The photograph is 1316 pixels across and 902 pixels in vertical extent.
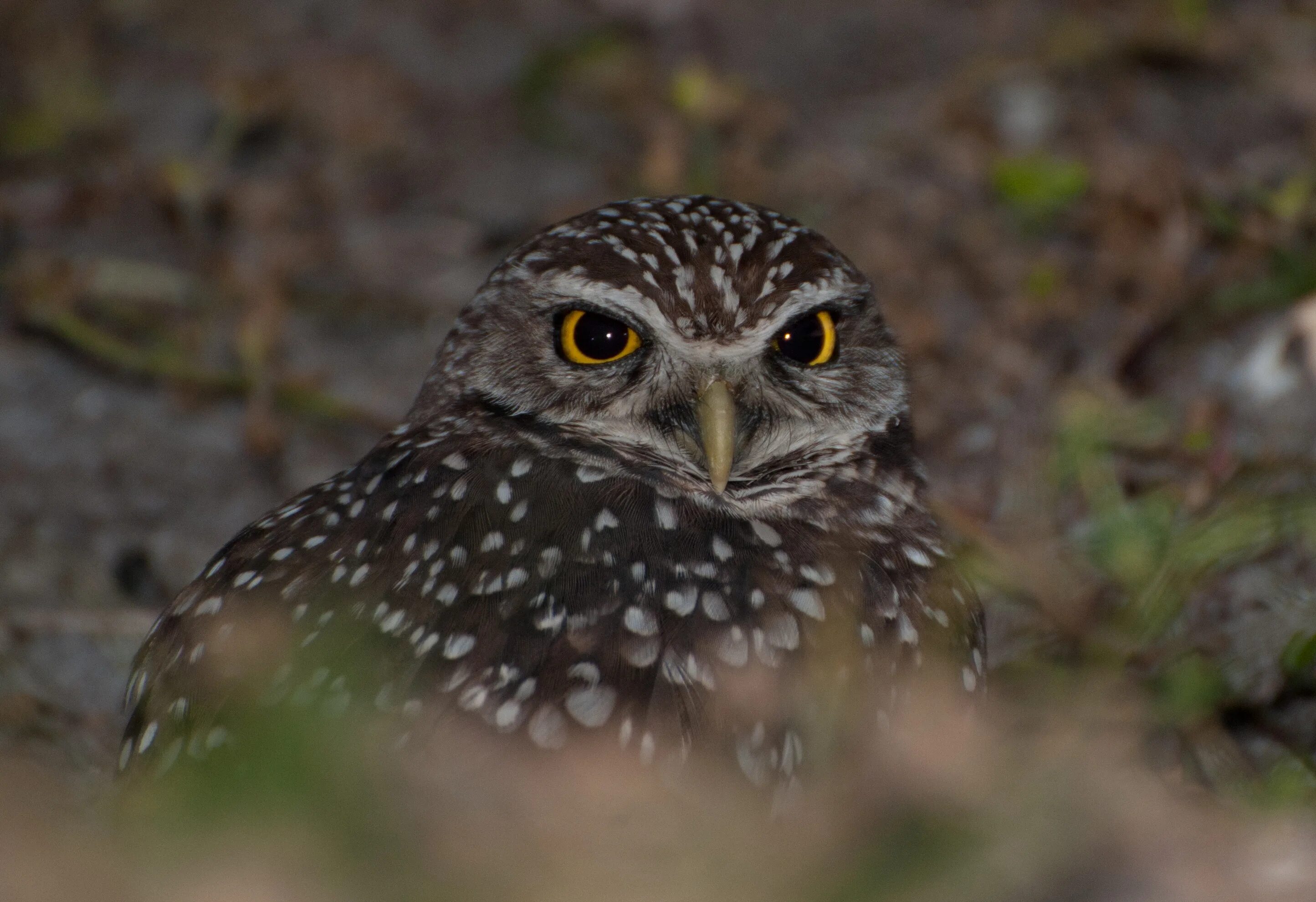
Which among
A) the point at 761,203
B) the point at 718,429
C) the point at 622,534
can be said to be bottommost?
the point at 622,534

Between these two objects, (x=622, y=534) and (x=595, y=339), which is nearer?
(x=622, y=534)

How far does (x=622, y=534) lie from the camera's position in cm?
228

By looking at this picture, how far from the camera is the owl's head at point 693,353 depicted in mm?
2545

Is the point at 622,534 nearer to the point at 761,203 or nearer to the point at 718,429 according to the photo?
the point at 718,429

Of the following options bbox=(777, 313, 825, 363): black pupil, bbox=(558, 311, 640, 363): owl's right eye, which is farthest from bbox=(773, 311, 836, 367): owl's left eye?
bbox=(558, 311, 640, 363): owl's right eye

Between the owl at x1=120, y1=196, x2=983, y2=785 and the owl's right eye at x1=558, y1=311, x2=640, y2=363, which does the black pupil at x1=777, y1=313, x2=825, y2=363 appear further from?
the owl's right eye at x1=558, y1=311, x2=640, y2=363

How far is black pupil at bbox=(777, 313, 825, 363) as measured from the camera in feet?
8.62

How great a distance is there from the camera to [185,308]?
15.3 ft

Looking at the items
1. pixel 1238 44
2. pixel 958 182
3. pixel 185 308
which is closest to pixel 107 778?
pixel 185 308

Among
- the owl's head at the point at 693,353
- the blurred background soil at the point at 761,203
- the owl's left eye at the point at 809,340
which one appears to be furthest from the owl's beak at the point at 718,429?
the blurred background soil at the point at 761,203

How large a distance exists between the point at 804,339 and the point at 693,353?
0.24 meters

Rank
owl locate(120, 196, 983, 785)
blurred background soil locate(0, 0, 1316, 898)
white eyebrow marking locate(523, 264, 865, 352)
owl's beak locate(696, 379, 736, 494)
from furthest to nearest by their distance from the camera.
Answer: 1. blurred background soil locate(0, 0, 1316, 898)
2. white eyebrow marking locate(523, 264, 865, 352)
3. owl's beak locate(696, 379, 736, 494)
4. owl locate(120, 196, 983, 785)

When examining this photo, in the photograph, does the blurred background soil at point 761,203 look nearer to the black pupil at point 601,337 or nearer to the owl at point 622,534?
the owl at point 622,534

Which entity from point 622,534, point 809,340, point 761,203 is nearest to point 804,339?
point 809,340
